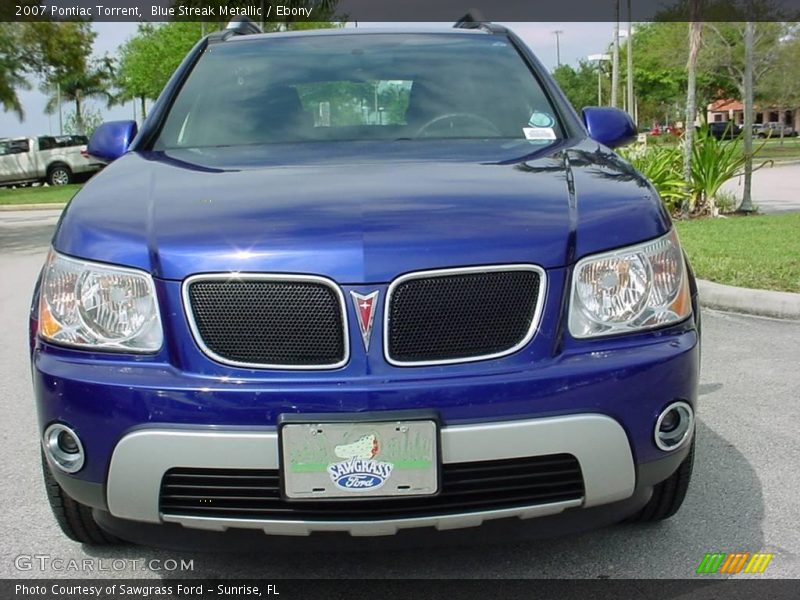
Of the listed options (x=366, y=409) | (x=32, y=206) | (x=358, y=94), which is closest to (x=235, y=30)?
(x=358, y=94)

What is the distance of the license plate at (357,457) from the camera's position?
219 cm

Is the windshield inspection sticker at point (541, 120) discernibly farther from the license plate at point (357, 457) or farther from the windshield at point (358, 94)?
the license plate at point (357, 457)

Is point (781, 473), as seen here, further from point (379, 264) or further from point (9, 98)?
point (9, 98)

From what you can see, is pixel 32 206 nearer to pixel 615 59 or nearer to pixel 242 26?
pixel 242 26

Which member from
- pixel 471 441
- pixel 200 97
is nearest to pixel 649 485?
pixel 471 441

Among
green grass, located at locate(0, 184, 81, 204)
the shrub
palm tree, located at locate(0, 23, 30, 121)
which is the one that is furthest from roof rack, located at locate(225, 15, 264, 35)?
green grass, located at locate(0, 184, 81, 204)

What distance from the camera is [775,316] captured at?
6.36 meters

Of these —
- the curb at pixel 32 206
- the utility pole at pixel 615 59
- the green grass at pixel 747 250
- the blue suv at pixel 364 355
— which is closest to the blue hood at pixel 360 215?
the blue suv at pixel 364 355

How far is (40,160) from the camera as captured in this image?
30.6 meters

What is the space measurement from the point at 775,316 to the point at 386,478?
487 centimetres

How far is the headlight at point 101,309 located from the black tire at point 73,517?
477 mm

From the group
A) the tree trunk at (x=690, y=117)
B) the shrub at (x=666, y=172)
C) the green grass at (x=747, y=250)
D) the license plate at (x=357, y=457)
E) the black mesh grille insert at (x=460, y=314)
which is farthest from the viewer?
the tree trunk at (x=690, y=117)

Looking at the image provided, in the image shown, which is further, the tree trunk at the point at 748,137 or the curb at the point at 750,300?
the tree trunk at the point at 748,137

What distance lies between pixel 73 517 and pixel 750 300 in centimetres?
505
